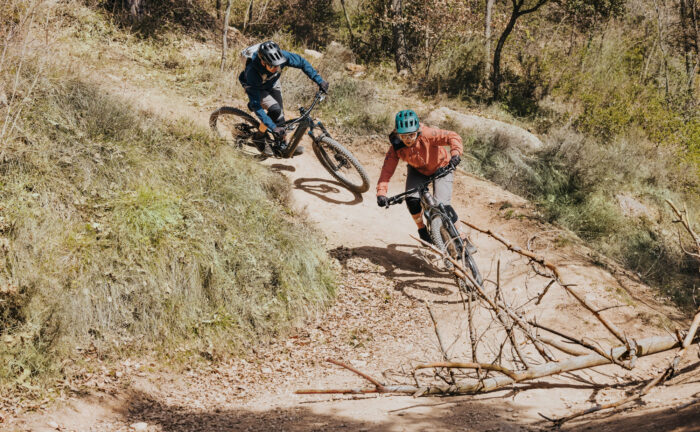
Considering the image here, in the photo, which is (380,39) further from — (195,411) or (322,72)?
(195,411)

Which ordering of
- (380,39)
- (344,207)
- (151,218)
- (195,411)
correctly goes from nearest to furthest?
(195,411)
(151,218)
(344,207)
(380,39)

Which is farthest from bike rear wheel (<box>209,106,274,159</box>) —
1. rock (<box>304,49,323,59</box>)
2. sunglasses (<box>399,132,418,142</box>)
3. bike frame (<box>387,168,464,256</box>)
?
rock (<box>304,49,323,59</box>)

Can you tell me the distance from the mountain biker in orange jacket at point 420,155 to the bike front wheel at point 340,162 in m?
1.64

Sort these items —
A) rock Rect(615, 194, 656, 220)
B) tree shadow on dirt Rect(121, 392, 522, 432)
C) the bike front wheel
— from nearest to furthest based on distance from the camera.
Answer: tree shadow on dirt Rect(121, 392, 522, 432)
the bike front wheel
rock Rect(615, 194, 656, 220)

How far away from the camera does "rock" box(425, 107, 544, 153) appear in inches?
472

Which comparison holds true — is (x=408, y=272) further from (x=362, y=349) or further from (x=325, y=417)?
(x=325, y=417)

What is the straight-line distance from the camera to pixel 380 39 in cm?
1620

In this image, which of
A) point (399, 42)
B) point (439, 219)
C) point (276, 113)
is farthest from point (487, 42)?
point (439, 219)

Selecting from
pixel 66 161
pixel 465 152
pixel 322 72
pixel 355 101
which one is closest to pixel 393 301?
pixel 66 161

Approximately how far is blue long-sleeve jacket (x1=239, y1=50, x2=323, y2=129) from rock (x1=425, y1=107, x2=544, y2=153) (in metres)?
4.97

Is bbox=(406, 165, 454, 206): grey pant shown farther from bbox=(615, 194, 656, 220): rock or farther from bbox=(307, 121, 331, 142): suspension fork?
bbox=(615, 194, 656, 220): rock

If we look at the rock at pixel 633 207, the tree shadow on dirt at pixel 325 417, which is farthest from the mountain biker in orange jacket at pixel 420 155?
the rock at pixel 633 207

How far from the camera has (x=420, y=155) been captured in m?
7.00

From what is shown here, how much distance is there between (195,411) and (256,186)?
3.86 meters
